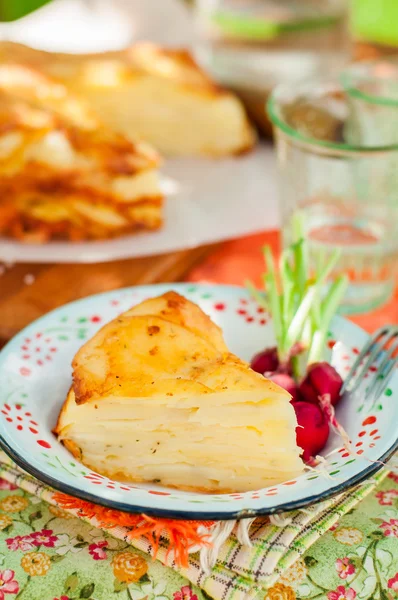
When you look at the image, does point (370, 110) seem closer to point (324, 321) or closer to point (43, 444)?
point (324, 321)

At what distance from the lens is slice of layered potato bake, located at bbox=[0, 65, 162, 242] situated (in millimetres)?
3178

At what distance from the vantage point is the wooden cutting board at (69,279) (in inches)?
108

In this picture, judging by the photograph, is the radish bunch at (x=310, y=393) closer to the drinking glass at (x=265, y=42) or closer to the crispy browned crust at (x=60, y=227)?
the crispy browned crust at (x=60, y=227)

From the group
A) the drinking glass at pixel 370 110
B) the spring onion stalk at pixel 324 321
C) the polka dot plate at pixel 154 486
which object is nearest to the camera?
the polka dot plate at pixel 154 486

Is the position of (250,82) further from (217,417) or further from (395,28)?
(217,417)

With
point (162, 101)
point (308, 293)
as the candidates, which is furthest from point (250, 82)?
point (308, 293)

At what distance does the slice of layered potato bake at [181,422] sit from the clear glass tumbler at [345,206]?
1077mm

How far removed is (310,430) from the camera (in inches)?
72.0

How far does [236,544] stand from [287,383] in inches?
17.0

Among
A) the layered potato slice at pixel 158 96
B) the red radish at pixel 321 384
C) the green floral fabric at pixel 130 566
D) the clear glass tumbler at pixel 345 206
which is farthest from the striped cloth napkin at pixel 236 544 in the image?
the layered potato slice at pixel 158 96

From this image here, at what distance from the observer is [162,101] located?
3.93m

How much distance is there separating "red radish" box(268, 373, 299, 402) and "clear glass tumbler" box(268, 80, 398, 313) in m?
0.80

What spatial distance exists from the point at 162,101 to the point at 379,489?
2466mm

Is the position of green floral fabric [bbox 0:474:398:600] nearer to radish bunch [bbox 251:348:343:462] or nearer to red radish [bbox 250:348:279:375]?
radish bunch [bbox 251:348:343:462]
